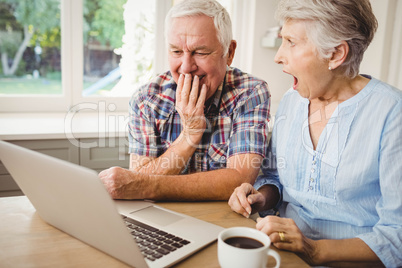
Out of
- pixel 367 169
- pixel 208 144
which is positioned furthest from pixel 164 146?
pixel 367 169

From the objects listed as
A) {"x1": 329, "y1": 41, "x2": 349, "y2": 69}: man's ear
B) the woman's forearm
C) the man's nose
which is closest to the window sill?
the man's nose

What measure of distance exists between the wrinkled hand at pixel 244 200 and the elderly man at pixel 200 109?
14 cm

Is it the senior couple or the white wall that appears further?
the white wall

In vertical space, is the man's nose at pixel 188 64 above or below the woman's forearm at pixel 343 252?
above

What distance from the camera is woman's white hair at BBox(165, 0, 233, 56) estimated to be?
140 centimetres

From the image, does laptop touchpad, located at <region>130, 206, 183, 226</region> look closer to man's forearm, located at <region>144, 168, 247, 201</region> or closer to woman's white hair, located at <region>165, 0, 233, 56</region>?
man's forearm, located at <region>144, 168, 247, 201</region>

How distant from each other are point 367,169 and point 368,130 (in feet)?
0.37

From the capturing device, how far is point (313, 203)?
1.17 m

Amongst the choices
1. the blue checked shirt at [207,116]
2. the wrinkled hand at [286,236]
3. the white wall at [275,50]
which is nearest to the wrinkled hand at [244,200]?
the wrinkled hand at [286,236]

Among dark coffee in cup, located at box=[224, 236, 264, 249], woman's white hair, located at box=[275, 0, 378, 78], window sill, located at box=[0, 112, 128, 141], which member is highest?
woman's white hair, located at box=[275, 0, 378, 78]

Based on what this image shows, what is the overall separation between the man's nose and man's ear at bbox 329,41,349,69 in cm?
55

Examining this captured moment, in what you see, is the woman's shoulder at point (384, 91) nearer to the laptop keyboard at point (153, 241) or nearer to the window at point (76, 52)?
the laptop keyboard at point (153, 241)

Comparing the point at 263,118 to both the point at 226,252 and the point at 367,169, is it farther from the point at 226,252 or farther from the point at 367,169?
the point at 226,252

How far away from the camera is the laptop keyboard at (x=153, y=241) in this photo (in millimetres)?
753
